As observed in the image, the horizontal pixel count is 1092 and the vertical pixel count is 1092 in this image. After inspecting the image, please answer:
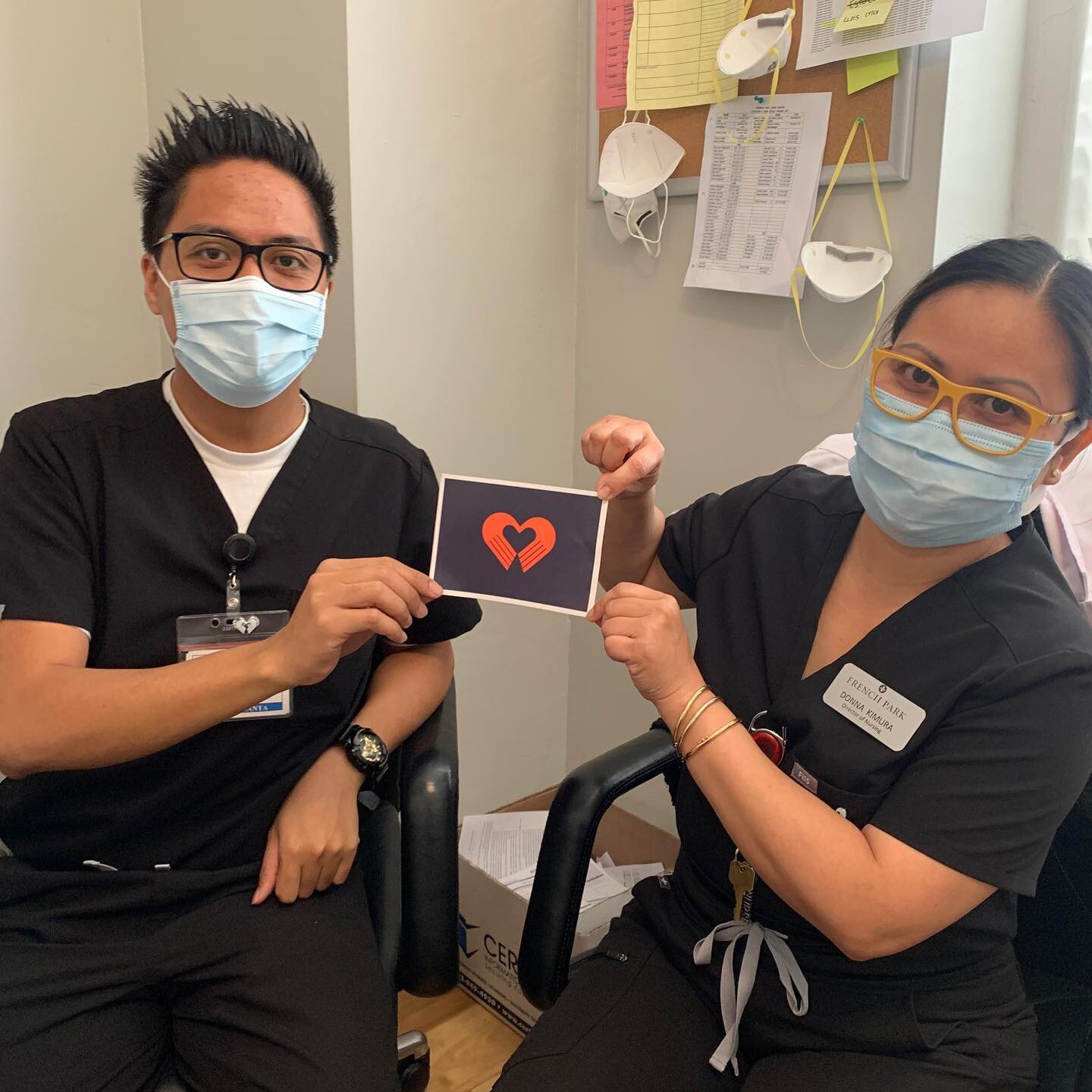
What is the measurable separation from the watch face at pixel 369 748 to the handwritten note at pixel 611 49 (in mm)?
1390

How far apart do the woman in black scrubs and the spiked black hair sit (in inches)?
22.2

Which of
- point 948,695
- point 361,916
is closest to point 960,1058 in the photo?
point 948,695

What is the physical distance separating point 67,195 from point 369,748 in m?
1.38

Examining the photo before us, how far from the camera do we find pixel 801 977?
1.03m

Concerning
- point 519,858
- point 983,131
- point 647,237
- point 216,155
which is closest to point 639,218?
point 647,237

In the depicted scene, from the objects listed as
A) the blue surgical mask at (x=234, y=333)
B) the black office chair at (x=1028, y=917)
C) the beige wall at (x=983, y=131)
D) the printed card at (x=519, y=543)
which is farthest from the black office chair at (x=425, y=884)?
the beige wall at (x=983, y=131)

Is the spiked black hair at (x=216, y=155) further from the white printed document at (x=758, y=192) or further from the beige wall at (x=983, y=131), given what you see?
the beige wall at (x=983, y=131)

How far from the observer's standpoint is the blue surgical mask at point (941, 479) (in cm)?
96

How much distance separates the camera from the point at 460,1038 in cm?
177

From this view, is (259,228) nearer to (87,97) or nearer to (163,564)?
(163,564)

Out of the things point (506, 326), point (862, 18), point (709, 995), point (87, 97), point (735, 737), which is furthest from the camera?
point (506, 326)

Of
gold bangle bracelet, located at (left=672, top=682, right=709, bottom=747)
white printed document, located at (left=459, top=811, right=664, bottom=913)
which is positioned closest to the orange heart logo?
gold bangle bracelet, located at (left=672, top=682, right=709, bottom=747)

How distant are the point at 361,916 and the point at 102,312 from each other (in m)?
1.43

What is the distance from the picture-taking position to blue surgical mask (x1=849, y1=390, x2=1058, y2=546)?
0.96 meters
